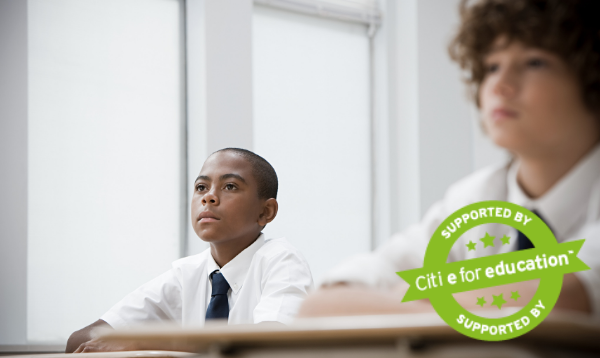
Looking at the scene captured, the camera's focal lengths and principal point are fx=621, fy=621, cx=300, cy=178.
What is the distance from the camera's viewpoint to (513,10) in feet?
2.14

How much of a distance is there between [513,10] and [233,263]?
0.93m

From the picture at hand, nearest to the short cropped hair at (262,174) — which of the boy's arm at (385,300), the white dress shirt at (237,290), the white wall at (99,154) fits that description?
the white dress shirt at (237,290)

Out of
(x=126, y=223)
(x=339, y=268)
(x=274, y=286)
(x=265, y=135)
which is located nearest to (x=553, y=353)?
(x=339, y=268)

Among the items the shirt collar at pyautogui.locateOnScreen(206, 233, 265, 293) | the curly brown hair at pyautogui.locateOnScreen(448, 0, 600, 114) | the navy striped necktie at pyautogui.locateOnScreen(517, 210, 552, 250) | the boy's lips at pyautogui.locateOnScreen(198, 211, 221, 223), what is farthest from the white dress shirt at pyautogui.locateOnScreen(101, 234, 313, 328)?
the curly brown hair at pyautogui.locateOnScreen(448, 0, 600, 114)

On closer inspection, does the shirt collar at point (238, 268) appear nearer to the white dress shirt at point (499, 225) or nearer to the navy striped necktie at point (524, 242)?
the white dress shirt at point (499, 225)

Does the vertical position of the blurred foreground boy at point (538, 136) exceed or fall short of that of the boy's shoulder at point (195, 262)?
it exceeds it

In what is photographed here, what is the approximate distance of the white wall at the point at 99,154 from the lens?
6.50 feet

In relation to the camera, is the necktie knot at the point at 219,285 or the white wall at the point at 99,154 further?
the white wall at the point at 99,154

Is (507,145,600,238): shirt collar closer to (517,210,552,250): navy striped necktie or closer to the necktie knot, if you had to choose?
(517,210,552,250): navy striped necktie

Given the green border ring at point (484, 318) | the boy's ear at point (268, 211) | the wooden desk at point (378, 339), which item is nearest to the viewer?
the wooden desk at point (378, 339)

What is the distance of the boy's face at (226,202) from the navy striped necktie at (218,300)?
9 cm

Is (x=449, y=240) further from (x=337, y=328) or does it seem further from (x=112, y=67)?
(x=112, y=67)

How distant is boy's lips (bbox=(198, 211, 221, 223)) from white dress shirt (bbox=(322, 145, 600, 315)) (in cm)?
70

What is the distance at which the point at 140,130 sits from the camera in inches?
85.7
